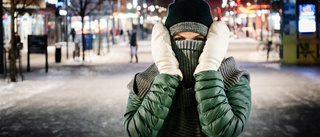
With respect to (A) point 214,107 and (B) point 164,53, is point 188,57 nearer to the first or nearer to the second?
(B) point 164,53

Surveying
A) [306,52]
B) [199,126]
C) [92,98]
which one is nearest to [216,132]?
[199,126]

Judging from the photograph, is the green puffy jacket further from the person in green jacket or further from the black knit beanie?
the black knit beanie

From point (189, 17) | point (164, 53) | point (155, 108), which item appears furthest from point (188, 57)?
point (155, 108)

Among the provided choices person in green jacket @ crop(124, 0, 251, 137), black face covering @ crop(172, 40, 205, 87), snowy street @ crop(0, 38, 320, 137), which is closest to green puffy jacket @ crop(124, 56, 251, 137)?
person in green jacket @ crop(124, 0, 251, 137)

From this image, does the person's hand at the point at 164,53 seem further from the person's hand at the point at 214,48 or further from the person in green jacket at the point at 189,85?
the person's hand at the point at 214,48

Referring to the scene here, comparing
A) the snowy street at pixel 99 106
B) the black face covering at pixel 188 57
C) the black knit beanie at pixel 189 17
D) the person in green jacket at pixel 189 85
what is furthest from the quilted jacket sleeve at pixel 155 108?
the snowy street at pixel 99 106

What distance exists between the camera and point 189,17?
2.79m

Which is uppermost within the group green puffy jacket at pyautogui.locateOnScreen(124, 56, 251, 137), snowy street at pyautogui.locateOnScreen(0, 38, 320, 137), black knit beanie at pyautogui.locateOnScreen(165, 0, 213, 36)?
black knit beanie at pyautogui.locateOnScreen(165, 0, 213, 36)

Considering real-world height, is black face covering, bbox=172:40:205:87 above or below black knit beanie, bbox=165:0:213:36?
below

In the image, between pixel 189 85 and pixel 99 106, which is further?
pixel 99 106

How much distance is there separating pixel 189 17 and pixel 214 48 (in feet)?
0.97

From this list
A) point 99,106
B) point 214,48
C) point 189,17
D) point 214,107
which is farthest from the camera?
point 99,106

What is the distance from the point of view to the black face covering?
2.66 metres

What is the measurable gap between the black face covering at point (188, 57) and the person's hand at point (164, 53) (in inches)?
2.9
